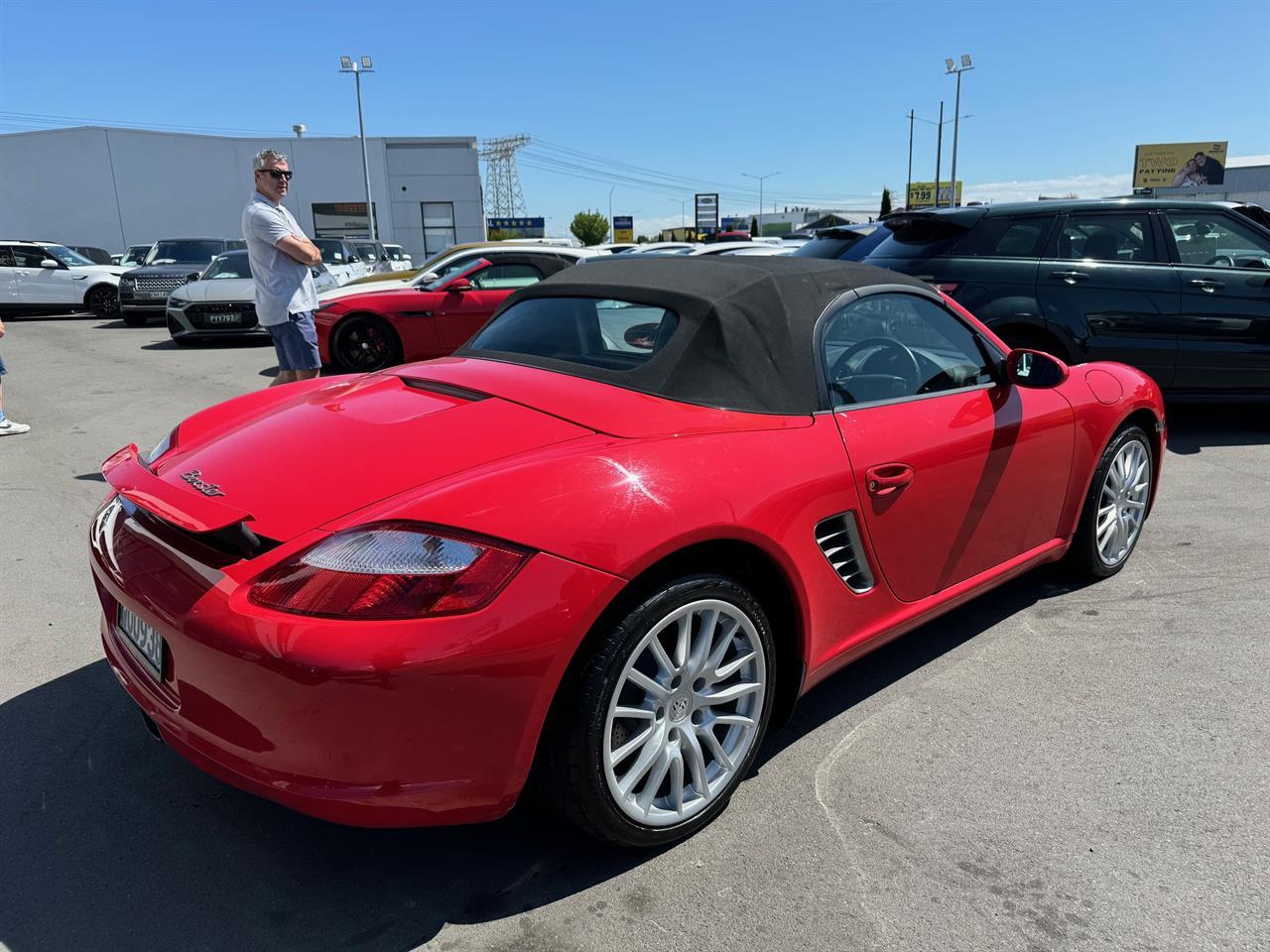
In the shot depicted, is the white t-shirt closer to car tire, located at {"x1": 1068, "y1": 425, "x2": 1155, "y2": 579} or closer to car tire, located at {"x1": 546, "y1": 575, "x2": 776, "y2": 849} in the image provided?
car tire, located at {"x1": 546, "y1": 575, "x2": 776, "y2": 849}

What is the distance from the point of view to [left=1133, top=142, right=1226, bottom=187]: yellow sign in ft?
230

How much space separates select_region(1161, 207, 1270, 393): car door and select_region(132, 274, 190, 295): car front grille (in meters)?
15.1

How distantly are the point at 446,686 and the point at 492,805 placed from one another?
13.3 inches

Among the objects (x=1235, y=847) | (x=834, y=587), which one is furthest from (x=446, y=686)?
(x=1235, y=847)

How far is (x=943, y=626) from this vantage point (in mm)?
3537

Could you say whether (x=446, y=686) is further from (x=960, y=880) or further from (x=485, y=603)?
(x=960, y=880)

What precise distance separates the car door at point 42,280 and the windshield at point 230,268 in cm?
635

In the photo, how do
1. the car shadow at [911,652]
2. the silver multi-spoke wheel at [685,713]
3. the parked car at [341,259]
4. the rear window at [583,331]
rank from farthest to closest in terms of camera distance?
the parked car at [341,259] < the car shadow at [911,652] < the rear window at [583,331] < the silver multi-spoke wheel at [685,713]

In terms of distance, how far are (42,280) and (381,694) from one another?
19.6 meters

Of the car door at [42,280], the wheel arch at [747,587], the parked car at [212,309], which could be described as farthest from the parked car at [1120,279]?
the car door at [42,280]

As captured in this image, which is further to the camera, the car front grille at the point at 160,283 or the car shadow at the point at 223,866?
the car front grille at the point at 160,283

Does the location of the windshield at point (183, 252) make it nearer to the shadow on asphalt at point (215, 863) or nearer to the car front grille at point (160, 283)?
the car front grille at point (160, 283)

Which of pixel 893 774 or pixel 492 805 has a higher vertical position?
pixel 492 805

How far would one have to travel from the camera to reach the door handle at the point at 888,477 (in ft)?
8.39
